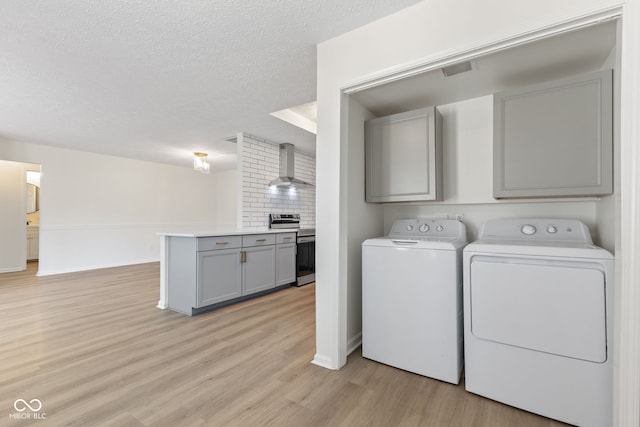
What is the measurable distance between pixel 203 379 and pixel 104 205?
19.2ft

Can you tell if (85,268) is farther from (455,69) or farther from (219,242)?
(455,69)

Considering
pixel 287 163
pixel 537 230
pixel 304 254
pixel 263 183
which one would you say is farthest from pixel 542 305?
pixel 287 163

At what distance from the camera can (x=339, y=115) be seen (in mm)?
2047

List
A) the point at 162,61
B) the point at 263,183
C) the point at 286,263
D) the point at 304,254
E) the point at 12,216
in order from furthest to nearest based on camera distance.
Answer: the point at 12,216
the point at 263,183
the point at 304,254
the point at 286,263
the point at 162,61

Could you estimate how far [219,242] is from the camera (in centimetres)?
331

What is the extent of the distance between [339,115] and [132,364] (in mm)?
2335

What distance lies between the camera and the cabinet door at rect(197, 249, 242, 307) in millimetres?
3129

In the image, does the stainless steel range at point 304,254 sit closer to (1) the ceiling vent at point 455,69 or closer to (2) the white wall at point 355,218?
(2) the white wall at point 355,218

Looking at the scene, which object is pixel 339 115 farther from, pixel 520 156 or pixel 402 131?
pixel 520 156

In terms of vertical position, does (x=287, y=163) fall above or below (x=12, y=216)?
above

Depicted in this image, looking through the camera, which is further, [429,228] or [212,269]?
[212,269]

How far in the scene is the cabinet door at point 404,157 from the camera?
2.20m

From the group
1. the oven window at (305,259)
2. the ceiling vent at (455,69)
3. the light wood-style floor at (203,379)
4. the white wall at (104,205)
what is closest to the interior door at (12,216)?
the white wall at (104,205)

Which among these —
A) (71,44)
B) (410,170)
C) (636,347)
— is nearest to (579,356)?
(636,347)
